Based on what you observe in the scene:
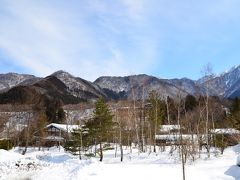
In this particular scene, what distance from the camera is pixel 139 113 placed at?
51.0m

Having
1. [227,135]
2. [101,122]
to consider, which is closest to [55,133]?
[227,135]

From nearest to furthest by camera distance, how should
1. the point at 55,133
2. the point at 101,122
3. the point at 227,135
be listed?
the point at 101,122 → the point at 227,135 → the point at 55,133

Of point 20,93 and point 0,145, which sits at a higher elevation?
point 20,93

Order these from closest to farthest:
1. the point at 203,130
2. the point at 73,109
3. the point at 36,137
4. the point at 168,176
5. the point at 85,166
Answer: the point at 168,176
the point at 85,166
the point at 203,130
the point at 36,137
the point at 73,109

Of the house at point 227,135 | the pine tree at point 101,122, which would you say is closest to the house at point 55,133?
the pine tree at point 101,122

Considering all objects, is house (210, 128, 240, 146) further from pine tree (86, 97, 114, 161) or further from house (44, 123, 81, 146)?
house (44, 123, 81, 146)

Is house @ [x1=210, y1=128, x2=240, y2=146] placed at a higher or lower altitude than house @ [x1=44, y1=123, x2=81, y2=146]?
lower

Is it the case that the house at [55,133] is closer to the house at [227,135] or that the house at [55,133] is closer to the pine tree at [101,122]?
the pine tree at [101,122]

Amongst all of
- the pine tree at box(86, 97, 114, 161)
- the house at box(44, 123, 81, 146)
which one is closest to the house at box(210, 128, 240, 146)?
the pine tree at box(86, 97, 114, 161)

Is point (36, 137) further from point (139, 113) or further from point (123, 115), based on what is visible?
point (139, 113)

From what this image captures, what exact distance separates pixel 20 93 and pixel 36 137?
184ft

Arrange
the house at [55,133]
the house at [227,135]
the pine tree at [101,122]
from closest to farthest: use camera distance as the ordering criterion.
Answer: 1. the pine tree at [101,122]
2. the house at [227,135]
3. the house at [55,133]

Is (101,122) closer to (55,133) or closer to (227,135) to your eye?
(227,135)

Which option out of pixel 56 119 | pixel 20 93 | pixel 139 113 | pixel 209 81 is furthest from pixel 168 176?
pixel 20 93
